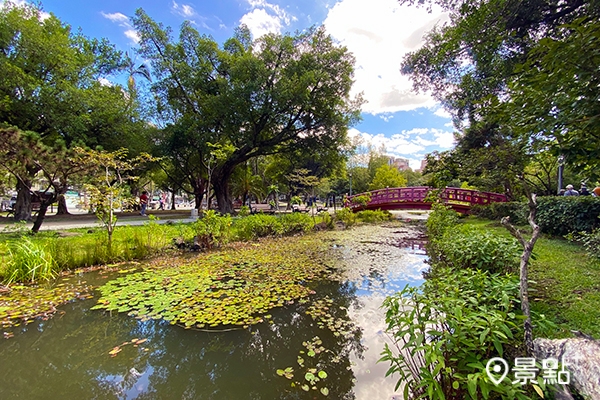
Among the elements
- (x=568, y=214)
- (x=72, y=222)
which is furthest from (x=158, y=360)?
(x=72, y=222)

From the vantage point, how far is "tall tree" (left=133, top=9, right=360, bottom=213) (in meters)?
12.4

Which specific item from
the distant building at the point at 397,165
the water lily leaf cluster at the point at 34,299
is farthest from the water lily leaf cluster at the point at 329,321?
the distant building at the point at 397,165

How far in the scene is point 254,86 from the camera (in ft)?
39.2

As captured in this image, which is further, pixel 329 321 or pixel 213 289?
pixel 213 289

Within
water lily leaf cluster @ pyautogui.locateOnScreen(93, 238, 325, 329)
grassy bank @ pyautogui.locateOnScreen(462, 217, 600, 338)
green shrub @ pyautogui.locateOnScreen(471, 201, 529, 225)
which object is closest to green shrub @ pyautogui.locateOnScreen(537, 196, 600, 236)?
green shrub @ pyautogui.locateOnScreen(471, 201, 529, 225)

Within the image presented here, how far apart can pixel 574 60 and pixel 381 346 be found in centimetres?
284

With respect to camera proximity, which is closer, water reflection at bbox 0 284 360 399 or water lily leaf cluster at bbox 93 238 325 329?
water reflection at bbox 0 284 360 399

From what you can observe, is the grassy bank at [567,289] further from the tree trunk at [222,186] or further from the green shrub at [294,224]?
the tree trunk at [222,186]

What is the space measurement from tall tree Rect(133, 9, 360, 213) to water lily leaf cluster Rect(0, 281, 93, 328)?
9563mm

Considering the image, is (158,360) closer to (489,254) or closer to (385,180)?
(489,254)

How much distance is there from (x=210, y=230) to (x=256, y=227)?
187 cm

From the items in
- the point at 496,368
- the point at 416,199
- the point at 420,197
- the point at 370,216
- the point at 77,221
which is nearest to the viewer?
the point at 496,368

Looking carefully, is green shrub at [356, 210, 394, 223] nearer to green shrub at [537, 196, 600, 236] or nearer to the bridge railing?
the bridge railing

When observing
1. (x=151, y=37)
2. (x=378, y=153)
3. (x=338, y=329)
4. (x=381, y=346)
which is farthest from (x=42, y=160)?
(x=378, y=153)
